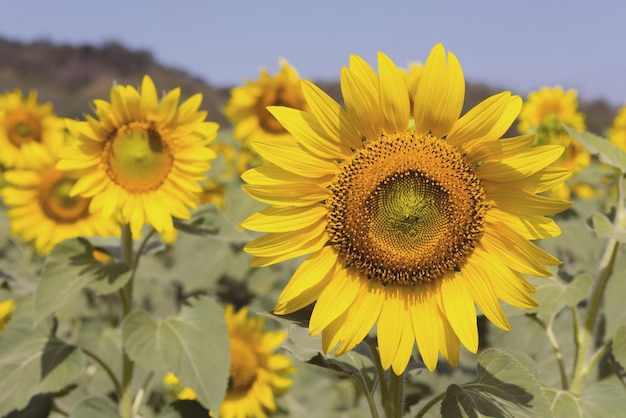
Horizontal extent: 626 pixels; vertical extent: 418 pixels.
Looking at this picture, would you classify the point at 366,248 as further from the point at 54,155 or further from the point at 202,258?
the point at 202,258

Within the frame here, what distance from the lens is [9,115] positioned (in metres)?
5.11

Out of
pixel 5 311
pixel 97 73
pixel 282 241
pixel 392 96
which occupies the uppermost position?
pixel 392 96

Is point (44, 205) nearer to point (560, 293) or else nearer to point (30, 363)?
point (30, 363)

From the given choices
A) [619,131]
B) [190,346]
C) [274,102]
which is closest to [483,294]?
[190,346]

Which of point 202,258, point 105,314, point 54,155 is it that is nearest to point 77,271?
point 54,155

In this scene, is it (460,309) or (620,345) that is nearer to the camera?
(460,309)

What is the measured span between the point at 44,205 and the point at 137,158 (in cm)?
123

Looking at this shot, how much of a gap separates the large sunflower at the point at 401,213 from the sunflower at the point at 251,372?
1.27 m

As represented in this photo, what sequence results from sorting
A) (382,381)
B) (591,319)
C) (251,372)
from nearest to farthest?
(382,381) → (591,319) → (251,372)

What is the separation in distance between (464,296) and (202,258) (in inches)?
135

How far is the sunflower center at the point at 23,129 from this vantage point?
5.05m

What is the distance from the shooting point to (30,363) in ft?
8.46

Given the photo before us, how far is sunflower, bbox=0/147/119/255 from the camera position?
11.5ft

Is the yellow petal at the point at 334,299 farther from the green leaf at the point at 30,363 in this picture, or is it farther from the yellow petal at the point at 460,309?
the green leaf at the point at 30,363
